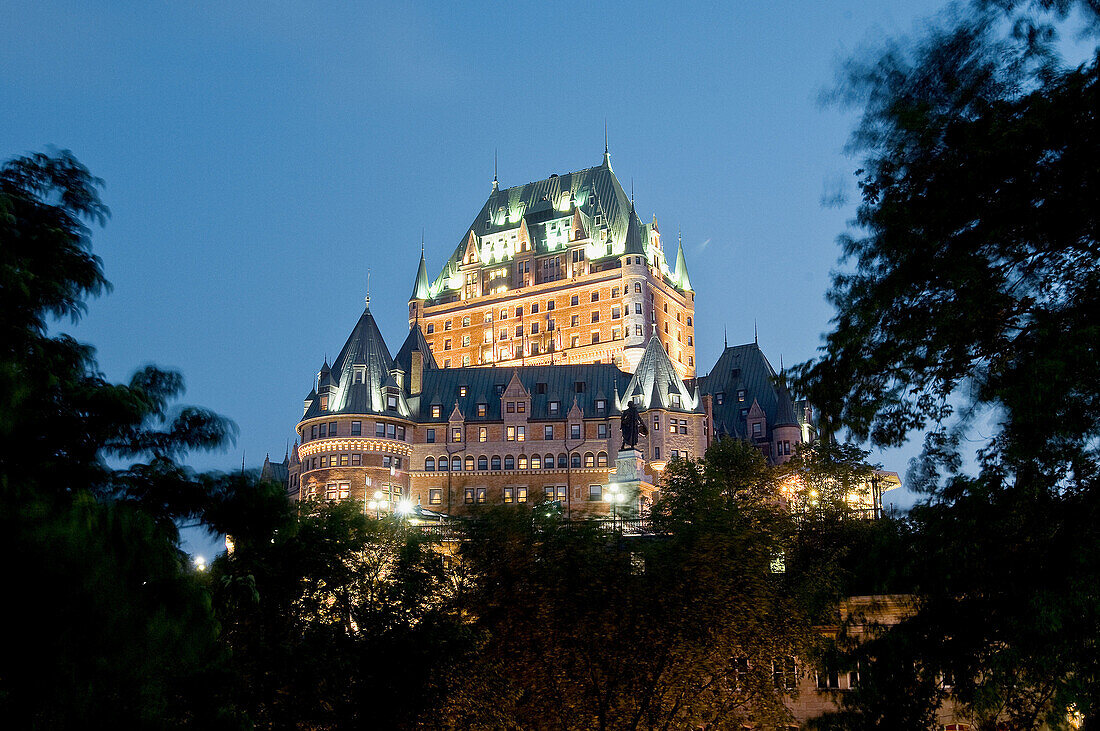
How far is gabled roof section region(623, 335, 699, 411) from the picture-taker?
376 feet

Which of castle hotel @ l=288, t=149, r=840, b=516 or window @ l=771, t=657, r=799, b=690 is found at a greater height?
castle hotel @ l=288, t=149, r=840, b=516

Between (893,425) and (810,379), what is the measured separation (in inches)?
61.9

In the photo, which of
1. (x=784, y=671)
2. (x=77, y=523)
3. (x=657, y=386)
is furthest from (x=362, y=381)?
(x=77, y=523)

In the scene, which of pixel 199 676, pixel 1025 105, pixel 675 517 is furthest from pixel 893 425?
pixel 675 517

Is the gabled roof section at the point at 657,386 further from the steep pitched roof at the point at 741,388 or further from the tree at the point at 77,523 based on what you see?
the tree at the point at 77,523

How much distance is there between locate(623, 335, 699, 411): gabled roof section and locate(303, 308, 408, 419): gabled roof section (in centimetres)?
2237

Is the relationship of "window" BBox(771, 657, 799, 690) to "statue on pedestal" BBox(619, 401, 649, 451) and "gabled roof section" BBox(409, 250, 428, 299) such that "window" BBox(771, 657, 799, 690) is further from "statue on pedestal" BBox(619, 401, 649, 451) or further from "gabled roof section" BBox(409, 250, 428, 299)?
"gabled roof section" BBox(409, 250, 428, 299)

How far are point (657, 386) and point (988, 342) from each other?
97.0 m

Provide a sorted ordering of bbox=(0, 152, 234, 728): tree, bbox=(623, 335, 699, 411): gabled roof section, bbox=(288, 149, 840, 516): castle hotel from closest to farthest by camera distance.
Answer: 1. bbox=(0, 152, 234, 728): tree
2. bbox=(288, 149, 840, 516): castle hotel
3. bbox=(623, 335, 699, 411): gabled roof section

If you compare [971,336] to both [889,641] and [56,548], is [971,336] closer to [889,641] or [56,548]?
[889,641]

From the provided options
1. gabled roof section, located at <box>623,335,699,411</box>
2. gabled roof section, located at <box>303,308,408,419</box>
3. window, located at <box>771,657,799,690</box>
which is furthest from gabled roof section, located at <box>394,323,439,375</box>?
window, located at <box>771,657,799,690</box>

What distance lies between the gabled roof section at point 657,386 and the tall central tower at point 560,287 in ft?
115

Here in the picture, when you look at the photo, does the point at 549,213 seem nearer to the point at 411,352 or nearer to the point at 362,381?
the point at 411,352

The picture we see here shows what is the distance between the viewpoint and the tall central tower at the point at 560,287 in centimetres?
15888
